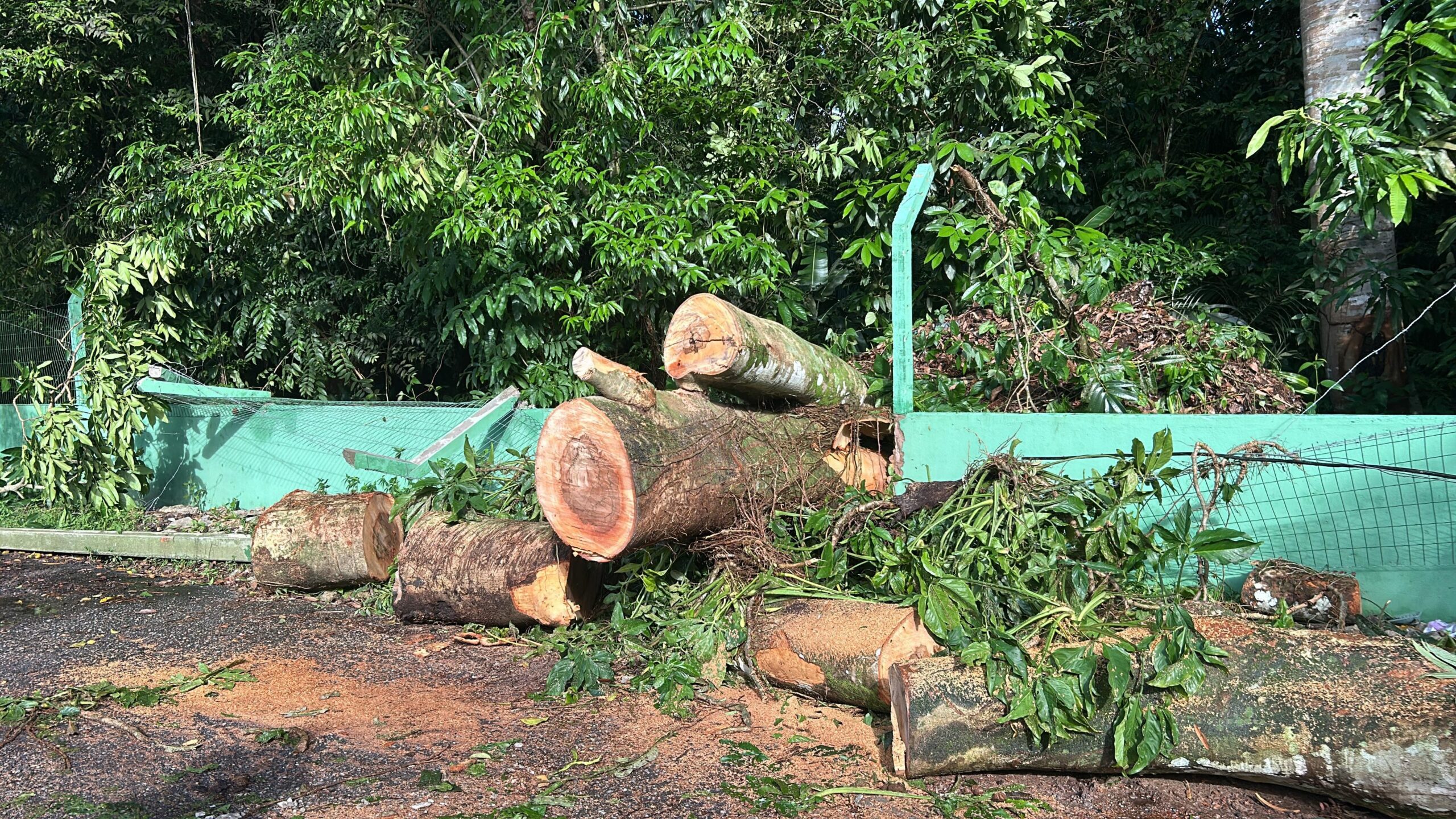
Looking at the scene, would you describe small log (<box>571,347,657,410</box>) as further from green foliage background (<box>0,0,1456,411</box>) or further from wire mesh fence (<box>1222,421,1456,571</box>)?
wire mesh fence (<box>1222,421,1456,571</box>)

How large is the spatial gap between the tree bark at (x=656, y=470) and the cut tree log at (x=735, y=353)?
14cm

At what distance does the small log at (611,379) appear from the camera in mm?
3998

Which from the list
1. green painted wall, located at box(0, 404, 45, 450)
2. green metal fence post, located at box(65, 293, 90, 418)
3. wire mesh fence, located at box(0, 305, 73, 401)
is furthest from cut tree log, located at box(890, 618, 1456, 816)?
green painted wall, located at box(0, 404, 45, 450)

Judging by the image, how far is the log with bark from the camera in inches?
151

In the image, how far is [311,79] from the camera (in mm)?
7359

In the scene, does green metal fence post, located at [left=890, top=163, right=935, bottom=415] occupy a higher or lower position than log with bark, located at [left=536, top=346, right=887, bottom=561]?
higher

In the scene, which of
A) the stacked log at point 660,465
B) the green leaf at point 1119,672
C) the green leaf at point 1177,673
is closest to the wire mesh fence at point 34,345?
the stacked log at point 660,465

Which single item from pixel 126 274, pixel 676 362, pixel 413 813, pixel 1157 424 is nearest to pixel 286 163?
pixel 126 274

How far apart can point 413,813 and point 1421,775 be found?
278 cm

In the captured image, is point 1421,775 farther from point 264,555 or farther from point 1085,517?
point 264,555

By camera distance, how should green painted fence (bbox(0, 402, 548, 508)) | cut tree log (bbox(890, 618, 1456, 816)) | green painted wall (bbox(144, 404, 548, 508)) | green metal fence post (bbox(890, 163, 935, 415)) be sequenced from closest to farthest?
1. cut tree log (bbox(890, 618, 1456, 816))
2. green metal fence post (bbox(890, 163, 935, 415))
3. green painted fence (bbox(0, 402, 548, 508))
4. green painted wall (bbox(144, 404, 548, 508))

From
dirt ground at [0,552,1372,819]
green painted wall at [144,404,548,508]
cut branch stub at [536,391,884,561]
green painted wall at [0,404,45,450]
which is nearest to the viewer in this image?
dirt ground at [0,552,1372,819]

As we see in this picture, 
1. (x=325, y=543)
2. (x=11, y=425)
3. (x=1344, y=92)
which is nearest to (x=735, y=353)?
(x=325, y=543)

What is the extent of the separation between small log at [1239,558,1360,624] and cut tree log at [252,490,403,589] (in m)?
4.32
